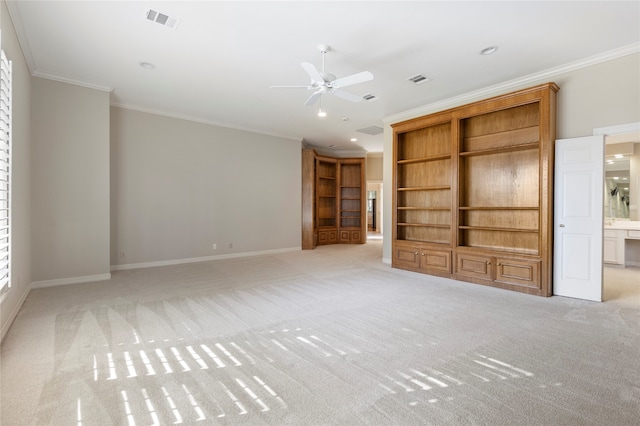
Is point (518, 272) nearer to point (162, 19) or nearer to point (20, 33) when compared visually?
point (162, 19)

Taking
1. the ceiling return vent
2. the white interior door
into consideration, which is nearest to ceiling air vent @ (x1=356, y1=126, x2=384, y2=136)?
the white interior door

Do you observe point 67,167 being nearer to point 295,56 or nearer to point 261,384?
point 295,56

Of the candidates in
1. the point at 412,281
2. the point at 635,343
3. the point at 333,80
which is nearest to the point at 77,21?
the point at 333,80

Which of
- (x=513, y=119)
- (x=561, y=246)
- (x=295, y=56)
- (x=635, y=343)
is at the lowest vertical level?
(x=635, y=343)

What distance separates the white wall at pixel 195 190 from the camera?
6062 millimetres

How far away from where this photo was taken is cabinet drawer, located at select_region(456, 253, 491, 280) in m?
4.80

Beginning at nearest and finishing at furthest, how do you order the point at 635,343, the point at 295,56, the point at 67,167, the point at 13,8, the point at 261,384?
the point at 261,384 → the point at 635,343 → the point at 13,8 → the point at 295,56 → the point at 67,167

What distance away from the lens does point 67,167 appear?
4797 mm

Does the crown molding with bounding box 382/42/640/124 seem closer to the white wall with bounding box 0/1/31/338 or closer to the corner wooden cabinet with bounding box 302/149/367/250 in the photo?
the corner wooden cabinet with bounding box 302/149/367/250

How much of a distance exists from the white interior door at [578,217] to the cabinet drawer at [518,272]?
0.26m

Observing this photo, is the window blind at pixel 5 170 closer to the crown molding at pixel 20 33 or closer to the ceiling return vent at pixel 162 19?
the crown molding at pixel 20 33

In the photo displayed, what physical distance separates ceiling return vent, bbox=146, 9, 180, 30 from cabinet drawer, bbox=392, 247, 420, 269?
16.6 ft

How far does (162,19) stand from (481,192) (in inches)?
206

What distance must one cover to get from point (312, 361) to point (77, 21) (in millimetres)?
4294
